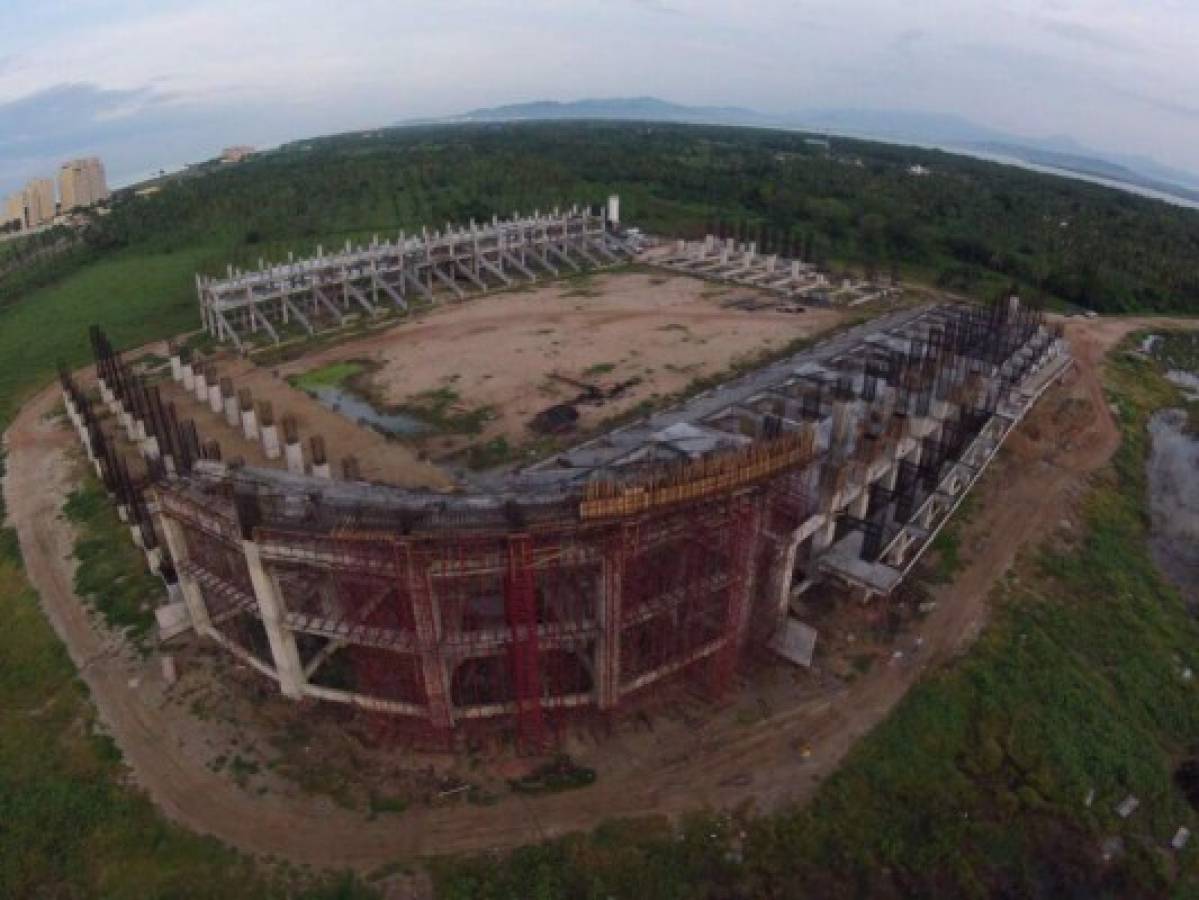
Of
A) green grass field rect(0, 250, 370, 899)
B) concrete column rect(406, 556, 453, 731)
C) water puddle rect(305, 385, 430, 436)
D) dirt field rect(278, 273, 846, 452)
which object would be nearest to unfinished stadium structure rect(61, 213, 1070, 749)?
concrete column rect(406, 556, 453, 731)

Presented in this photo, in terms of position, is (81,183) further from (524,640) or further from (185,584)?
(524,640)

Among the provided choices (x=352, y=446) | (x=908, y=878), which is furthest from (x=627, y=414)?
(x=908, y=878)

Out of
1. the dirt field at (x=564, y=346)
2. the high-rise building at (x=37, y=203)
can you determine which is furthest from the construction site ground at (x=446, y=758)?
the high-rise building at (x=37, y=203)

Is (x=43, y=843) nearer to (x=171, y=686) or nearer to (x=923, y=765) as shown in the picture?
(x=171, y=686)

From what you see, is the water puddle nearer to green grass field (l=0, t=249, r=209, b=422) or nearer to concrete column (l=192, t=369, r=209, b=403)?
concrete column (l=192, t=369, r=209, b=403)

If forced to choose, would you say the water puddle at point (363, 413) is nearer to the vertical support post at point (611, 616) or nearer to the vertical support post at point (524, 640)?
the vertical support post at point (524, 640)

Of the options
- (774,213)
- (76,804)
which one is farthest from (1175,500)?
(774,213)
